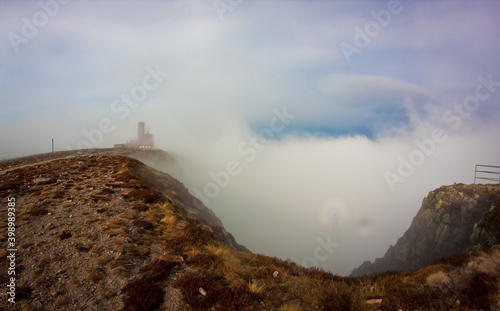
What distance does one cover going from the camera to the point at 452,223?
88.2 feet

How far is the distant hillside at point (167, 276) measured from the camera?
8.08m

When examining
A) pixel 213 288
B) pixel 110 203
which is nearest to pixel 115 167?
pixel 110 203

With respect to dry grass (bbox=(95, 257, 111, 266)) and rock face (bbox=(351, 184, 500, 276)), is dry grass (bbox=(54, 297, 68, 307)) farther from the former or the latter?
rock face (bbox=(351, 184, 500, 276))

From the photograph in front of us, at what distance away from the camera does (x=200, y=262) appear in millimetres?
11031

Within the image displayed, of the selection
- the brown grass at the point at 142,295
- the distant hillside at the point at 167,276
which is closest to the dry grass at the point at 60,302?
the distant hillside at the point at 167,276

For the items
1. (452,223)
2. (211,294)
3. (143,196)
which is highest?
(143,196)

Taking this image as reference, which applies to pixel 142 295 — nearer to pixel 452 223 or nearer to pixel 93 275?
pixel 93 275

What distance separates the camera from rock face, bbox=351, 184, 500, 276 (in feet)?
67.4

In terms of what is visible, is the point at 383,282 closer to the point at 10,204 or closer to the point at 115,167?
the point at 10,204

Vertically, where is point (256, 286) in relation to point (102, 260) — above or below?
below

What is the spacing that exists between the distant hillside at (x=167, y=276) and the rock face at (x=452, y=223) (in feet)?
37.5

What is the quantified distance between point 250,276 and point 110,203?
42.3 feet

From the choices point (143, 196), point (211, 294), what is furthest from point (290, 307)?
point (143, 196)

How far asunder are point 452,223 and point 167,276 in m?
32.8
